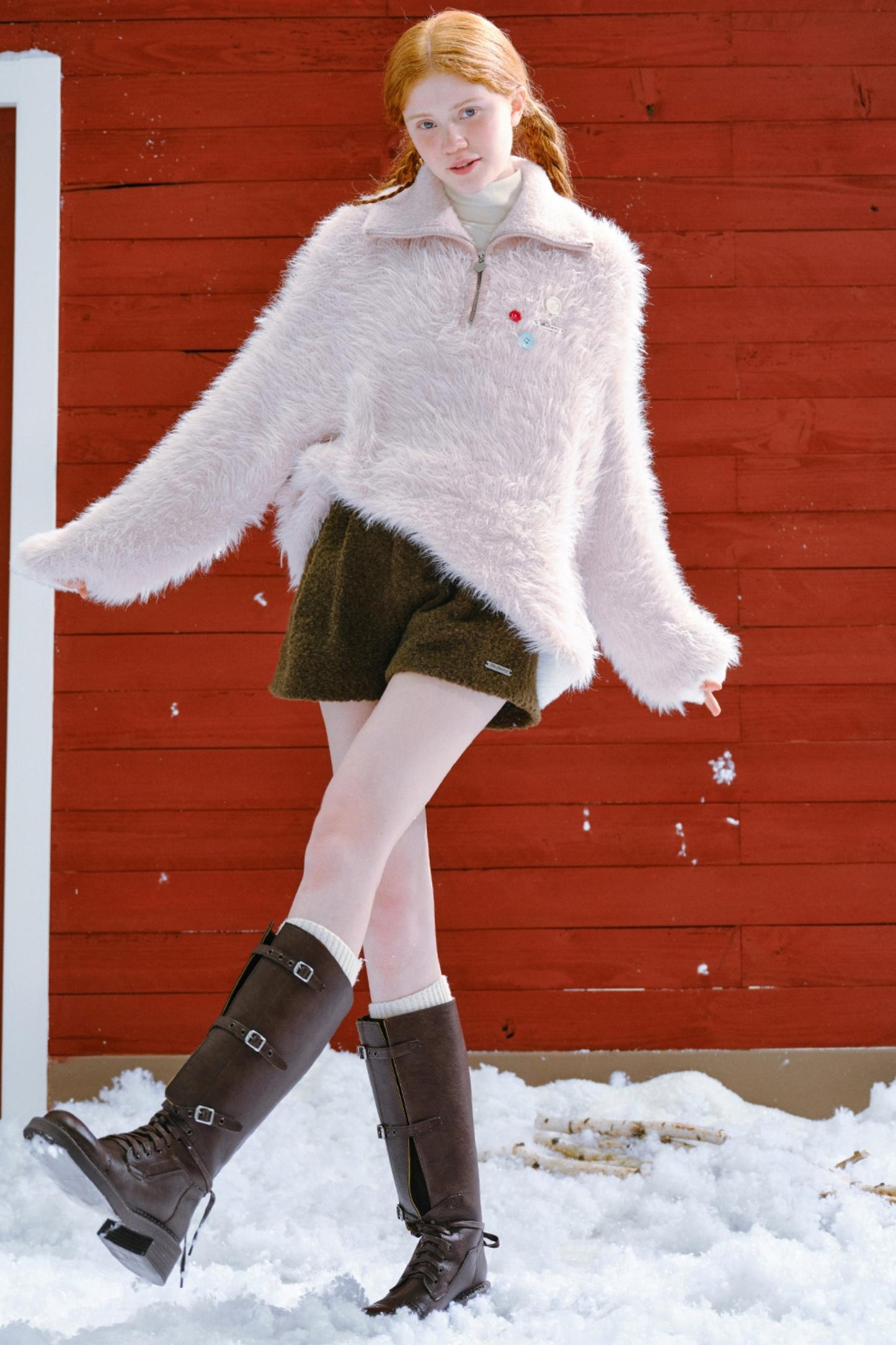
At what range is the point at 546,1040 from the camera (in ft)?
7.60

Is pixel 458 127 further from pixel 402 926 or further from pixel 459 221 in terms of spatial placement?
pixel 402 926

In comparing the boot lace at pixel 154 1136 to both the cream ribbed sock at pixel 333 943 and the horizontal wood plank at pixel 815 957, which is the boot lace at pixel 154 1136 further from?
the horizontal wood plank at pixel 815 957

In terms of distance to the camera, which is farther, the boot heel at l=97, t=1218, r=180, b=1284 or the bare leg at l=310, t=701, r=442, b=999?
the bare leg at l=310, t=701, r=442, b=999

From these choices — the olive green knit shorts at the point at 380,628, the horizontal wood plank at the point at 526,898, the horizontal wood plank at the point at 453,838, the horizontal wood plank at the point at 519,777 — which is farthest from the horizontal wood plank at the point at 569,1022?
the olive green knit shorts at the point at 380,628

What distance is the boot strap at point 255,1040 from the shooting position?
117cm

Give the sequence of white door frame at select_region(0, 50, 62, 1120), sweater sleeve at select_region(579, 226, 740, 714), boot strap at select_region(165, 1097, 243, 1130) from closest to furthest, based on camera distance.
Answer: boot strap at select_region(165, 1097, 243, 1130), sweater sleeve at select_region(579, 226, 740, 714), white door frame at select_region(0, 50, 62, 1120)

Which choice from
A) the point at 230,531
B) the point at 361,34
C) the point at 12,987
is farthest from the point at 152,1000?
the point at 361,34

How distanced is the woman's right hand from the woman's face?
28.4 inches

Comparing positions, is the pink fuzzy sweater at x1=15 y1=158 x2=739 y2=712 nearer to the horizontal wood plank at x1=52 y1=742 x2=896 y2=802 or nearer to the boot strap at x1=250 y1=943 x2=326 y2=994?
the boot strap at x1=250 y1=943 x2=326 y2=994

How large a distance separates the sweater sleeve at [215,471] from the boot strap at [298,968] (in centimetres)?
58

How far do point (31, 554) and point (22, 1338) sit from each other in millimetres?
919

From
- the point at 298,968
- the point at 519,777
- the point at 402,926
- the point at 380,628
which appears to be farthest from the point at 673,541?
the point at 298,968

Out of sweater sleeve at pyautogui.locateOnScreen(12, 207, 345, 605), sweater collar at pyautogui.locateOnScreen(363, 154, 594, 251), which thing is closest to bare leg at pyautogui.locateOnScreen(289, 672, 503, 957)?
sweater sleeve at pyautogui.locateOnScreen(12, 207, 345, 605)

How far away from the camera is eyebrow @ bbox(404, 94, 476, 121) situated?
1429 mm
